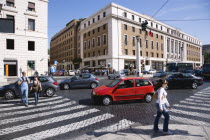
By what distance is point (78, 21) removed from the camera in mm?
59781

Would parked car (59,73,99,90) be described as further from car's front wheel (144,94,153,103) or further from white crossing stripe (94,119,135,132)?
white crossing stripe (94,119,135,132)

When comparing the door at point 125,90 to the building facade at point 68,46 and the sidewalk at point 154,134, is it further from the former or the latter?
the building facade at point 68,46

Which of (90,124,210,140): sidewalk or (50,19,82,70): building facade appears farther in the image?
(50,19,82,70): building facade

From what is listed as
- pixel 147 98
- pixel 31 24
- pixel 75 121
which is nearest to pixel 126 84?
pixel 147 98

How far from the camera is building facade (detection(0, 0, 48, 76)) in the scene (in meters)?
24.4

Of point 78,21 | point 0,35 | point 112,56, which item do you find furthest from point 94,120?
point 78,21

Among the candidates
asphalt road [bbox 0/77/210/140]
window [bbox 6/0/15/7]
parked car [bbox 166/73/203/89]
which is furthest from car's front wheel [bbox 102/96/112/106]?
window [bbox 6/0/15/7]

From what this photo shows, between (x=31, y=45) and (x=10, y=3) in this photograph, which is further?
(x=31, y=45)

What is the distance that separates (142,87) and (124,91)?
1139 mm

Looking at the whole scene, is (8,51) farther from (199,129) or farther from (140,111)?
(199,129)

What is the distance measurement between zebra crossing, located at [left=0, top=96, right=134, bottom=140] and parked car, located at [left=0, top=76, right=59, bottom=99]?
10.7 ft

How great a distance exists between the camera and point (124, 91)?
27.7 ft

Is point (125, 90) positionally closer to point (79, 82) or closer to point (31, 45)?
point (79, 82)

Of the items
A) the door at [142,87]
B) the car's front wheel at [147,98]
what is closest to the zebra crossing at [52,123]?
the door at [142,87]
